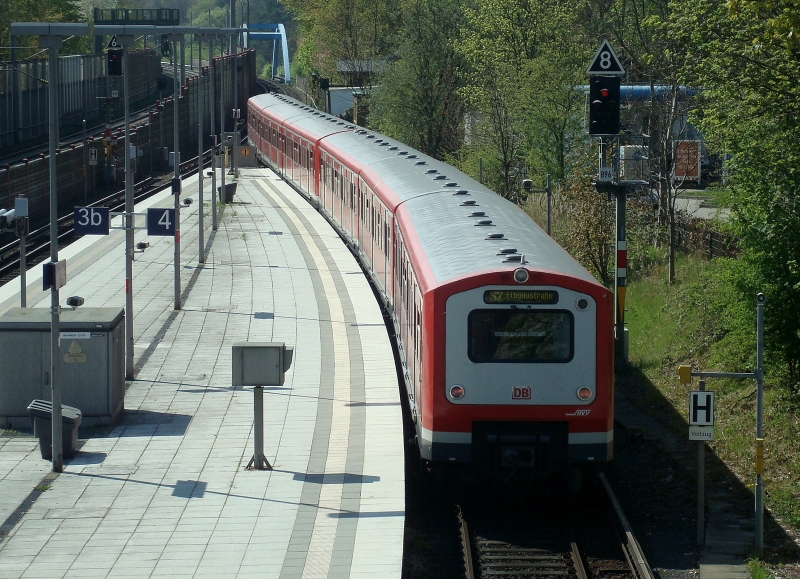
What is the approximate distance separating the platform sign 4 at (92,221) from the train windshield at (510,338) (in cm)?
747

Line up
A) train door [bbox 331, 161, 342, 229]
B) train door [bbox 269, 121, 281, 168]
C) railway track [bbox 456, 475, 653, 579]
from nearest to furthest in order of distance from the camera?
railway track [bbox 456, 475, 653, 579]
train door [bbox 331, 161, 342, 229]
train door [bbox 269, 121, 281, 168]

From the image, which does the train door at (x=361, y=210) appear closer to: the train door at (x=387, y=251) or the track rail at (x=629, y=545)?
the train door at (x=387, y=251)

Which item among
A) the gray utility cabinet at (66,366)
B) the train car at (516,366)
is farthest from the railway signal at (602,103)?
the gray utility cabinet at (66,366)

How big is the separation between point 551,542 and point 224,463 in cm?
382

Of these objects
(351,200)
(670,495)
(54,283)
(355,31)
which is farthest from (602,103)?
(355,31)

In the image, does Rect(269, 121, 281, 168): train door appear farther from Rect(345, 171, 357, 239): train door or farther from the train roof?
the train roof

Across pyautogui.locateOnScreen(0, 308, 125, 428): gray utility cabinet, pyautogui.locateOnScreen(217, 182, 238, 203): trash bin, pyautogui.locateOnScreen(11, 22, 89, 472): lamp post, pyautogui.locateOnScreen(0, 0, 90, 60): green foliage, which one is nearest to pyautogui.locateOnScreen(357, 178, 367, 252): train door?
pyautogui.locateOnScreen(0, 308, 125, 428): gray utility cabinet

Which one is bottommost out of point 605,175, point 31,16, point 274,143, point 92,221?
point 92,221

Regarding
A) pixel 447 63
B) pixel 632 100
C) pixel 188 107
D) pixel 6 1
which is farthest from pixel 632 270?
pixel 6 1

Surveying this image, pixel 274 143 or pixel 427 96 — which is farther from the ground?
pixel 427 96

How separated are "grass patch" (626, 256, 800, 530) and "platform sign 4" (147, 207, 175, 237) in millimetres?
8283

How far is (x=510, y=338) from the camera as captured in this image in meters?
11.6

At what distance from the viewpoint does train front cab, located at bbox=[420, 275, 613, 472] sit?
11.5 metres

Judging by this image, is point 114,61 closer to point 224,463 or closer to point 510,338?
point 224,463
